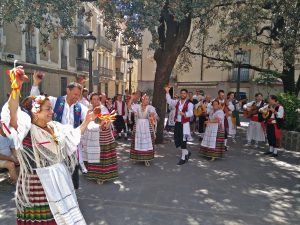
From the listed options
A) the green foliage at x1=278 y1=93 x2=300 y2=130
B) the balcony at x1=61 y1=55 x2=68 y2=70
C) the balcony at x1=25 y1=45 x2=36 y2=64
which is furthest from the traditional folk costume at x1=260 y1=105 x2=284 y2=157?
the balcony at x1=61 y1=55 x2=68 y2=70

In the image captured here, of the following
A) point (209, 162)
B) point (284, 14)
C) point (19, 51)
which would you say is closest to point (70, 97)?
point (209, 162)

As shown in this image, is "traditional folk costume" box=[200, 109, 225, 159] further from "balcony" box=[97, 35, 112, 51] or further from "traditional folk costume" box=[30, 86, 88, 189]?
"balcony" box=[97, 35, 112, 51]

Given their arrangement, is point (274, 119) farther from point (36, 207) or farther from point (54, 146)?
point (36, 207)

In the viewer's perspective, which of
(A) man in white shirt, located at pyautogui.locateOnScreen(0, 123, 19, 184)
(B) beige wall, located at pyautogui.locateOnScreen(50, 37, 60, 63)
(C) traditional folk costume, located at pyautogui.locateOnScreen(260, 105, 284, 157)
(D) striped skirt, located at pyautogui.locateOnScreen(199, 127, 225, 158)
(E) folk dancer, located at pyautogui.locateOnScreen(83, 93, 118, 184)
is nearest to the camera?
(A) man in white shirt, located at pyautogui.locateOnScreen(0, 123, 19, 184)

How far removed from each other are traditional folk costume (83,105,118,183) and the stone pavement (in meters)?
0.18

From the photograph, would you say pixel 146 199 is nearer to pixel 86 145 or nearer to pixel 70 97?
pixel 86 145

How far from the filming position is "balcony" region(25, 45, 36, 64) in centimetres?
1831

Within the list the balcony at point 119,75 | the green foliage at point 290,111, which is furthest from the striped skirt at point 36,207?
the balcony at point 119,75

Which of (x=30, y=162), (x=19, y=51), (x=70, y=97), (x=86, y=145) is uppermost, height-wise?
(x=19, y=51)

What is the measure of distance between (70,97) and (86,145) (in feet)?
4.81

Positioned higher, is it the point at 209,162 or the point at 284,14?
the point at 284,14

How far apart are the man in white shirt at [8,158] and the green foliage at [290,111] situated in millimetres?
7894

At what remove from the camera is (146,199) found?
4793mm

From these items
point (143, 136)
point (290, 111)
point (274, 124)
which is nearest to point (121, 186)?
point (143, 136)
